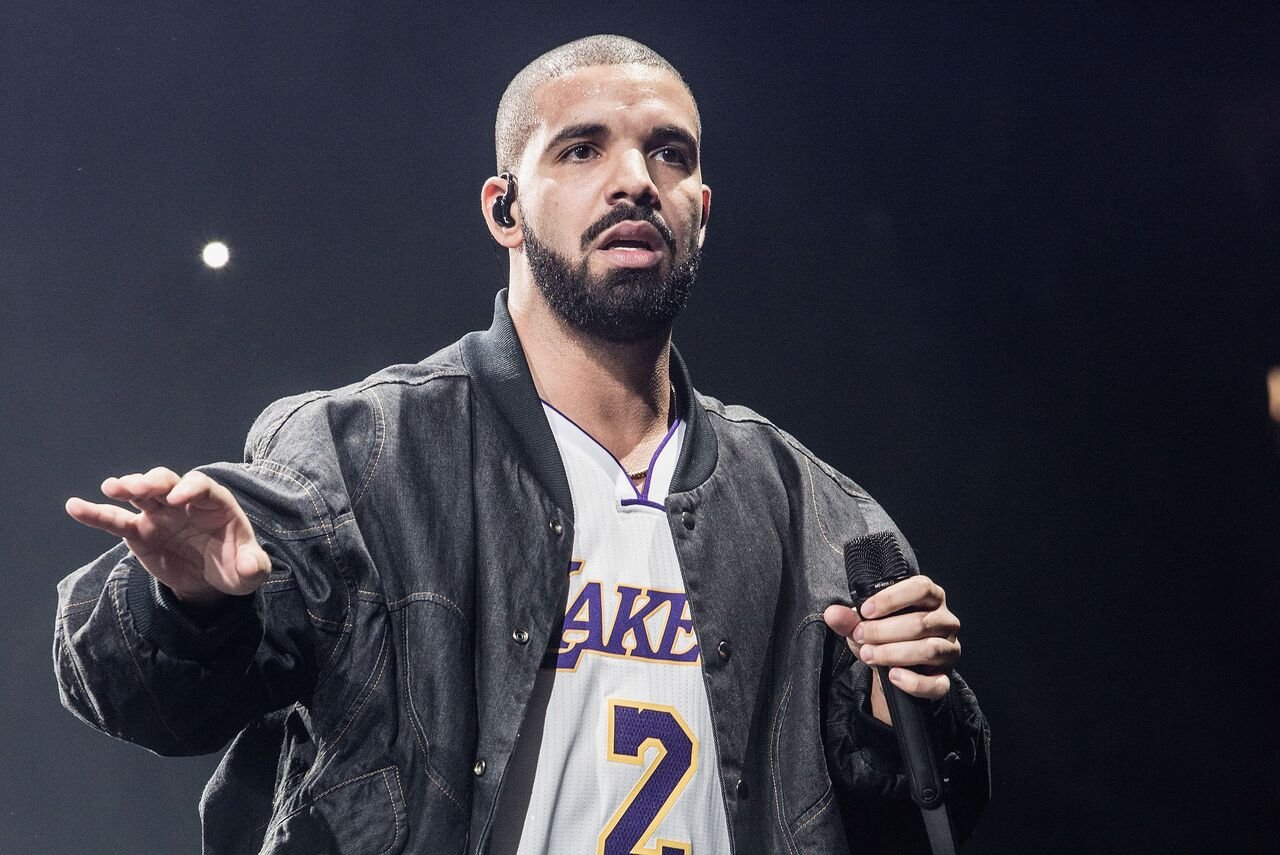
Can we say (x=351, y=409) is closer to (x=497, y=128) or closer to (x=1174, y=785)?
(x=497, y=128)

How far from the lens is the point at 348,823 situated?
4.38 ft

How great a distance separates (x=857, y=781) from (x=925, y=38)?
160 centimetres

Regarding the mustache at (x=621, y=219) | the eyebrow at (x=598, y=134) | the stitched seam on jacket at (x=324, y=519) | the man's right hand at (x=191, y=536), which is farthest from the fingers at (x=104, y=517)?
the eyebrow at (x=598, y=134)

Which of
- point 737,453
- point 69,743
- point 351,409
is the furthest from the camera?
point 69,743

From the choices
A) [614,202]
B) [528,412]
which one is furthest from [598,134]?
[528,412]

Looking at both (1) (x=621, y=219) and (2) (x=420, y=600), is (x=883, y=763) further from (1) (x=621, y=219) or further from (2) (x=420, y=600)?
(1) (x=621, y=219)

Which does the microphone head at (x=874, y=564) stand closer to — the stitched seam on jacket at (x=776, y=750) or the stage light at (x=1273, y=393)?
the stitched seam on jacket at (x=776, y=750)

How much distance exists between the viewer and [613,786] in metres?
1.45

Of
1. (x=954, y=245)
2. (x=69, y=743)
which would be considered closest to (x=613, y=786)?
(x=69, y=743)

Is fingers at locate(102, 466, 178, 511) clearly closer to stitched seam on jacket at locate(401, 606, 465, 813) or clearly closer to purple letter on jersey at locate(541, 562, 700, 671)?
stitched seam on jacket at locate(401, 606, 465, 813)

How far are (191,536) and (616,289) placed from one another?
2.48 ft

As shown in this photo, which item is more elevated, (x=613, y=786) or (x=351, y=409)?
(x=351, y=409)

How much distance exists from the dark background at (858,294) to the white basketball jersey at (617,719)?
76 centimetres

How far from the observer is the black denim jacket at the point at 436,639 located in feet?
4.17
